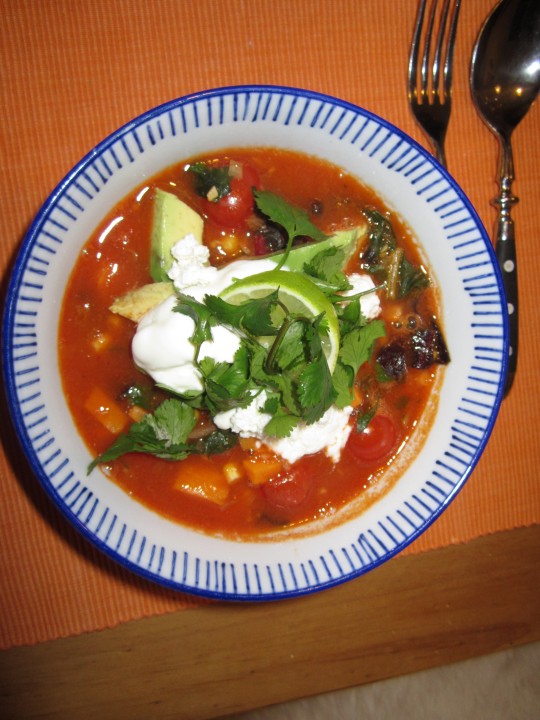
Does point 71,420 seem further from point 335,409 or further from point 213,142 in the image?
point 213,142

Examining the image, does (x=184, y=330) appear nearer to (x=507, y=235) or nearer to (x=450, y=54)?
(x=507, y=235)

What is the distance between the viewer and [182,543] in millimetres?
2500

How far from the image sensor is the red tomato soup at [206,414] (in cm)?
247

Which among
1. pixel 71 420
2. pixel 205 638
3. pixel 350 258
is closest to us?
pixel 71 420

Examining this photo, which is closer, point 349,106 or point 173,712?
point 349,106

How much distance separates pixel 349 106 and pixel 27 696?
2866 mm

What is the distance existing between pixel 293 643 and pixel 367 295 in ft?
5.53

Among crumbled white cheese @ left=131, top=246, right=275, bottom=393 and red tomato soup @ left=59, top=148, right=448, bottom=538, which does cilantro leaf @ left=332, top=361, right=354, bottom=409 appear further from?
crumbled white cheese @ left=131, top=246, right=275, bottom=393

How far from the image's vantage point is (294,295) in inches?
86.3

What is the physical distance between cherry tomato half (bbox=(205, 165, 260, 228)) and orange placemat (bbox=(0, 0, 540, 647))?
53 cm

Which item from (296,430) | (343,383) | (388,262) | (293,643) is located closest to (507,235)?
(388,262)

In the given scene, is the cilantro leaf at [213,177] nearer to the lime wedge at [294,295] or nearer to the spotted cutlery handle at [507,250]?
the lime wedge at [294,295]

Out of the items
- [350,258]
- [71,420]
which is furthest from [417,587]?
[71,420]

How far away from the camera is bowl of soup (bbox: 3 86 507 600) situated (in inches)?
87.7
